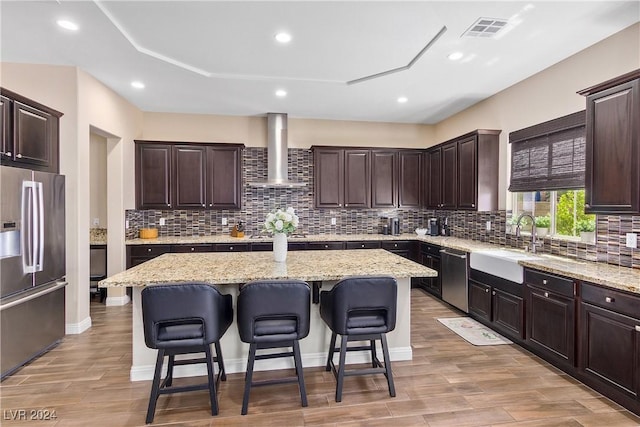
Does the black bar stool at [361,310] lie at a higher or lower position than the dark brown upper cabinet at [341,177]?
lower

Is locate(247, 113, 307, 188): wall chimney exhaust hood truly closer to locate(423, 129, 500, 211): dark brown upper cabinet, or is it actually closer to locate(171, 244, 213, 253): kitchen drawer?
locate(171, 244, 213, 253): kitchen drawer

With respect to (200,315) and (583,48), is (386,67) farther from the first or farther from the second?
(200,315)

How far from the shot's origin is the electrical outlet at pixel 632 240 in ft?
9.16

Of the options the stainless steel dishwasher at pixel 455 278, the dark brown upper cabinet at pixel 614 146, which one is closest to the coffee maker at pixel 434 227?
the stainless steel dishwasher at pixel 455 278

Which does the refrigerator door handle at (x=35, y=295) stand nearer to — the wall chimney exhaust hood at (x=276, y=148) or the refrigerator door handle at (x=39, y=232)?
the refrigerator door handle at (x=39, y=232)

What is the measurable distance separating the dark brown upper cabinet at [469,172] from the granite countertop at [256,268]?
191cm

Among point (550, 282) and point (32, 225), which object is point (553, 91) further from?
point (32, 225)

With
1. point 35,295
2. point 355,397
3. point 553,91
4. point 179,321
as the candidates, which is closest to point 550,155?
point 553,91

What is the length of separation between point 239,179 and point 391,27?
3438mm

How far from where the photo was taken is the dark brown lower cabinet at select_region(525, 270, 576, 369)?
2.76m

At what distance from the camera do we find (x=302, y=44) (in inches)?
127

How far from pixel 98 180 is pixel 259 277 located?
169 inches

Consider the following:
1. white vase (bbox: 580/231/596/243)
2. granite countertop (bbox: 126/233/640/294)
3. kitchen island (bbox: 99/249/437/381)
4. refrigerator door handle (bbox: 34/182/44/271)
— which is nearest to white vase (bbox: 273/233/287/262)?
kitchen island (bbox: 99/249/437/381)

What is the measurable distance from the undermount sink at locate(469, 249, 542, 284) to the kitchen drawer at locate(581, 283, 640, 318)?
71cm
